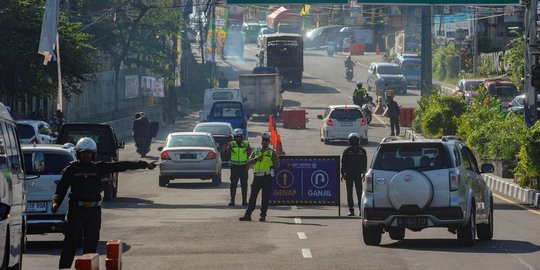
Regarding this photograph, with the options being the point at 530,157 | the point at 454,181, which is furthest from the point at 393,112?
the point at 454,181

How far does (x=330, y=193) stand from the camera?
2677cm

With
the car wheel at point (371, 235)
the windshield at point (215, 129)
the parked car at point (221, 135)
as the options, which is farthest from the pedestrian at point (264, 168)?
the windshield at point (215, 129)

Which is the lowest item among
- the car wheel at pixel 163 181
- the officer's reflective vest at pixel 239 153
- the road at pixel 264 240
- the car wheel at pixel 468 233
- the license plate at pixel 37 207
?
the car wheel at pixel 163 181

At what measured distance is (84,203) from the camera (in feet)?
49.9

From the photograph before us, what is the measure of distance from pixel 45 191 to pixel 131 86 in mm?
51776

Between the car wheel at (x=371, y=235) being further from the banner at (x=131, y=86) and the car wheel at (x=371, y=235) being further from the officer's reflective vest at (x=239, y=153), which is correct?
the banner at (x=131, y=86)

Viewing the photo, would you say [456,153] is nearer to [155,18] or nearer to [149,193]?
[149,193]

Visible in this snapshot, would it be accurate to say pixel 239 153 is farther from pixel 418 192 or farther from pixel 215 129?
pixel 215 129

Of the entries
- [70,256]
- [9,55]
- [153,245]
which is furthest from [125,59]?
[70,256]

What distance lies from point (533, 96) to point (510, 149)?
154 cm

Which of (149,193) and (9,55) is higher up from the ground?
(9,55)

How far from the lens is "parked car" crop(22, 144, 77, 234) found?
20.7m

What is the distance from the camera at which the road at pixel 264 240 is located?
18.0m

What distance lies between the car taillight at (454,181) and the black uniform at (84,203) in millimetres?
6164
